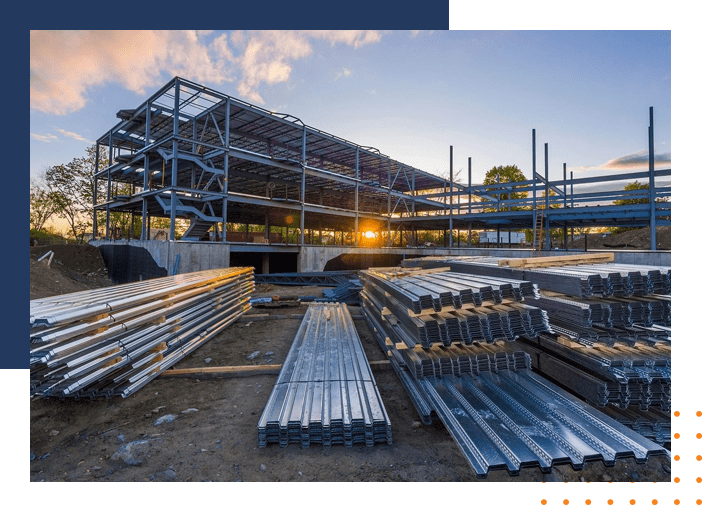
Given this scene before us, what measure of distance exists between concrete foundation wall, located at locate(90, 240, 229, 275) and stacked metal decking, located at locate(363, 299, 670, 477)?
530 inches

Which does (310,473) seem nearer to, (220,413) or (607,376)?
(220,413)

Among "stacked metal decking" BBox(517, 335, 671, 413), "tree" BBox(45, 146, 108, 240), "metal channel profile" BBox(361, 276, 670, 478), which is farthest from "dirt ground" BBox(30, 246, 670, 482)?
"tree" BBox(45, 146, 108, 240)

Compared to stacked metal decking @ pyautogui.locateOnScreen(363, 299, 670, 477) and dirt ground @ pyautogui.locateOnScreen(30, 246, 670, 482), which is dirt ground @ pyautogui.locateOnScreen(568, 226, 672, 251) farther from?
dirt ground @ pyautogui.locateOnScreen(30, 246, 670, 482)

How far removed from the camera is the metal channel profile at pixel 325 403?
3.21m

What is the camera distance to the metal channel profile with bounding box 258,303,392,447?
127 inches

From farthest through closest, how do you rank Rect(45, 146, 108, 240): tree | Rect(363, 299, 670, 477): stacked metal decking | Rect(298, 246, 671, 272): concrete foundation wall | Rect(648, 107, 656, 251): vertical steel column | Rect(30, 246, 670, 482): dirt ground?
Rect(45, 146, 108, 240): tree < Rect(298, 246, 671, 272): concrete foundation wall < Rect(648, 107, 656, 251): vertical steel column < Rect(30, 246, 670, 482): dirt ground < Rect(363, 299, 670, 477): stacked metal decking

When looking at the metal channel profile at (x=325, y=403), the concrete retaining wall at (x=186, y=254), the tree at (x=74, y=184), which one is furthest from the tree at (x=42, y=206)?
the metal channel profile at (x=325, y=403)

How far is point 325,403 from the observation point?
3.55 metres

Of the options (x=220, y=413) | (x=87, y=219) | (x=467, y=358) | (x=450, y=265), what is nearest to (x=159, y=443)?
(x=220, y=413)

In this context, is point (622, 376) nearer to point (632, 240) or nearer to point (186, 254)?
point (186, 254)

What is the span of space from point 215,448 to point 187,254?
13396mm

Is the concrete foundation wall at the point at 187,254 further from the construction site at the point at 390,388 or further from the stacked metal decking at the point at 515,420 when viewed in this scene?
the stacked metal decking at the point at 515,420

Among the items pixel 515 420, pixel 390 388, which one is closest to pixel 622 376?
pixel 515 420

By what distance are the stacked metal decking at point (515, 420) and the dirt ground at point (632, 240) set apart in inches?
1472
